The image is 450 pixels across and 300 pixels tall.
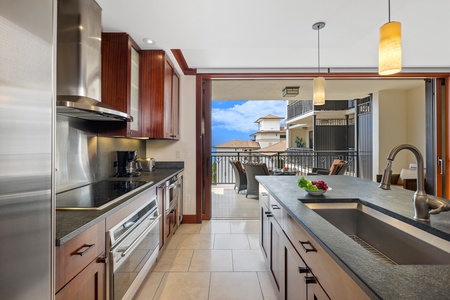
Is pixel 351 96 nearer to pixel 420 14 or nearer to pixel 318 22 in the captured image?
pixel 420 14

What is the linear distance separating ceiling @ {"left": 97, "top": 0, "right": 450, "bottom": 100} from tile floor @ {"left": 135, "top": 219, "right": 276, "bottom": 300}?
2514 mm

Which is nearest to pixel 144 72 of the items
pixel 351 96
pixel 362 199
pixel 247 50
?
pixel 247 50

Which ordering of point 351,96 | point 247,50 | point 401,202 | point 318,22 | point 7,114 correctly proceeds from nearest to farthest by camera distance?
point 7,114
point 401,202
point 318,22
point 247,50
point 351,96

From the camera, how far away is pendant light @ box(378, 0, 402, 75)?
61.7 inches

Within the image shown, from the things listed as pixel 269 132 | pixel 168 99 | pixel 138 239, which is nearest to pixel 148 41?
pixel 168 99

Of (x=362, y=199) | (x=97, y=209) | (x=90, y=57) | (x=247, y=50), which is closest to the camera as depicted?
(x=97, y=209)

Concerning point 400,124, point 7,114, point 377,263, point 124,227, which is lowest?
point 124,227

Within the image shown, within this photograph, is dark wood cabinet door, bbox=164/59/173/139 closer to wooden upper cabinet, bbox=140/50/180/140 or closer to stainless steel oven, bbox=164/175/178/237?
wooden upper cabinet, bbox=140/50/180/140

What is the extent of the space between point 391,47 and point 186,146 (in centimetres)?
306

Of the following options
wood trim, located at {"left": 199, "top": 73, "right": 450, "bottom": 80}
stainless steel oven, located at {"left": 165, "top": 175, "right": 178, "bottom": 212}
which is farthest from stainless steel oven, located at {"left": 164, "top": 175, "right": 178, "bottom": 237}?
wood trim, located at {"left": 199, "top": 73, "right": 450, "bottom": 80}

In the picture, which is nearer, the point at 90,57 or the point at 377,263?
the point at 377,263

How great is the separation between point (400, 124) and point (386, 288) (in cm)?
674

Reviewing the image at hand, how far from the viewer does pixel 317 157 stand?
773 centimetres

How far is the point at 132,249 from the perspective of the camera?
5.69 ft
